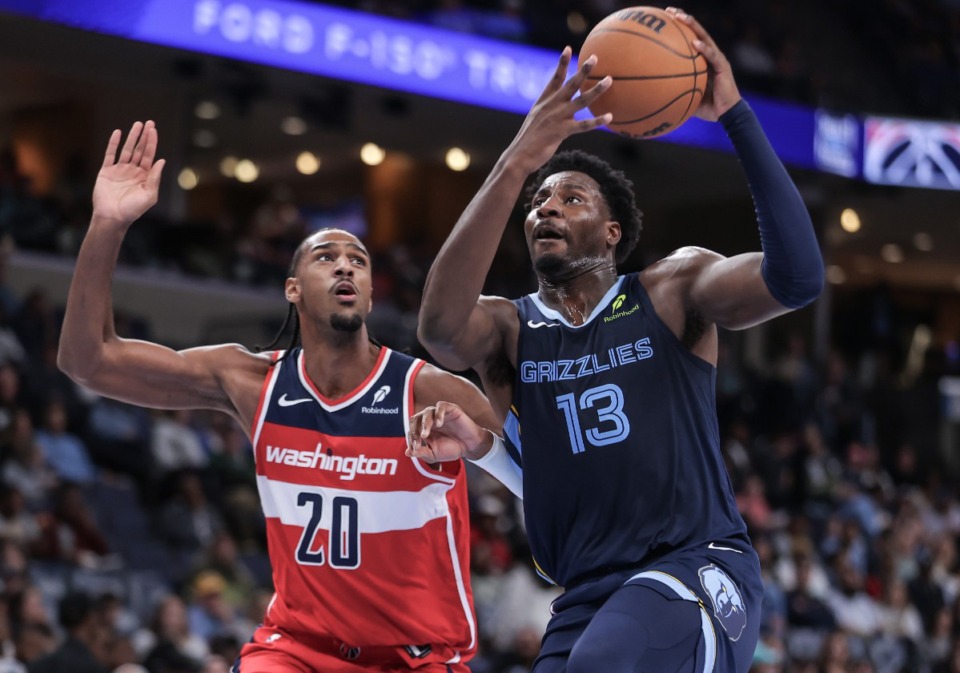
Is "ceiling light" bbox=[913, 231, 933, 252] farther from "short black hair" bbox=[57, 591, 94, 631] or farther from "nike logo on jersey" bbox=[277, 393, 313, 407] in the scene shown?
"nike logo on jersey" bbox=[277, 393, 313, 407]

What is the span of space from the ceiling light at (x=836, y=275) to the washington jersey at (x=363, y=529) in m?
23.3

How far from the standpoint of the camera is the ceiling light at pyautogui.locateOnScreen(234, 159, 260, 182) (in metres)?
24.8

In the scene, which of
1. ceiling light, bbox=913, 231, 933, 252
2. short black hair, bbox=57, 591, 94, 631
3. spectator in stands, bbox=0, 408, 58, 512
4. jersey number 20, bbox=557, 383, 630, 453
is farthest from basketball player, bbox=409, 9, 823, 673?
ceiling light, bbox=913, 231, 933, 252

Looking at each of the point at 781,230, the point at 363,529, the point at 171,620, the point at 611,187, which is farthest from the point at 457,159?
the point at 781,230

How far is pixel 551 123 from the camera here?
159 inches

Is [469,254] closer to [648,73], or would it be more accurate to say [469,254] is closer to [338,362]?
[648,73]

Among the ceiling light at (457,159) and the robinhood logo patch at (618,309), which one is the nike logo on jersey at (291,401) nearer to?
the robinhood logo patch at (618,309)

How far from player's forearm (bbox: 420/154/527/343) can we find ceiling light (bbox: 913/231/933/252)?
2357 cm

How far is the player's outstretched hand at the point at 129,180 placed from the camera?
502 centimetres

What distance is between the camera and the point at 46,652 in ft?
27.6

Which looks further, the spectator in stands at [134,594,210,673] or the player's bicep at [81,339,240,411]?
the spectator in stands at [134,594,210,673]

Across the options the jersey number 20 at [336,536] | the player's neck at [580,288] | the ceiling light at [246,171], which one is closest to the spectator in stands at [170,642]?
Result: the jersey number 20 at [336,536]

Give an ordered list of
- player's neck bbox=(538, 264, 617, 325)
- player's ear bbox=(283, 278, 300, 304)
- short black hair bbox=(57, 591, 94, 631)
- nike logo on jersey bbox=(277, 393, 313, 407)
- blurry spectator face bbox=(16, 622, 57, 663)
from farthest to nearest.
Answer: short black hair bbox=(57, 591, 94, 631) → blurry spectator face bbox=(16, 622, 57, 663) → player's ear bbox=(283, 278, 300, 304) → nike logo on jersey bbox=(277, 393, 313, 407) → player's neck bbox=(538, 264, 617, 325)

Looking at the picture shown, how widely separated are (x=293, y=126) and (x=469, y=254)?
1883 cm
